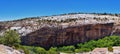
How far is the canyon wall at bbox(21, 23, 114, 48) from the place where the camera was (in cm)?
11300

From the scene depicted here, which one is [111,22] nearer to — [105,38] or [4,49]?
[105,38]

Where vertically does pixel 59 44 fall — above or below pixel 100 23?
below

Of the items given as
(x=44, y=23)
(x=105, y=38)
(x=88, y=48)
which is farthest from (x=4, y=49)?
(x=44, y=23)

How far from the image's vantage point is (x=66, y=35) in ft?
375

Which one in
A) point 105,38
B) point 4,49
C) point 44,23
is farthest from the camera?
point 44,23

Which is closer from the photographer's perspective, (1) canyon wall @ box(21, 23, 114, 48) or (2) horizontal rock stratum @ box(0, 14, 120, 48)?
(1) canyon wall @ box(21, 23, 114, 48)

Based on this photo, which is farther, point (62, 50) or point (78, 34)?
point (78, 34)

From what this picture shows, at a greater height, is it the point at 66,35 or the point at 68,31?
the point at 68,31

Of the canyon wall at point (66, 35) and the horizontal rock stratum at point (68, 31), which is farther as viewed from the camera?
the horizontal rock stratum at point (68, 31)

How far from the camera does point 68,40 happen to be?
378ft

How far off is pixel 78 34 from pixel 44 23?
49.6 ft

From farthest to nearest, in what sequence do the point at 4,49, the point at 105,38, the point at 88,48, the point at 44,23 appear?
the point at 44,23 < the point at 105,38 < the point at 88,48 < the point at 4,49

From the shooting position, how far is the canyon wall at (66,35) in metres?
113

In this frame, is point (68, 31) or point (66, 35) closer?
point (68, 31)
